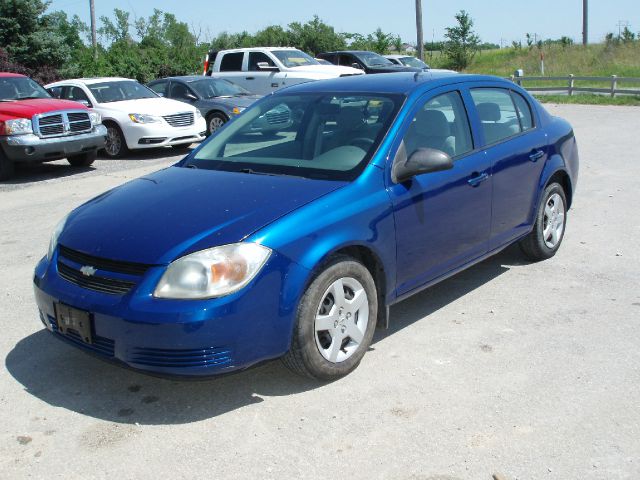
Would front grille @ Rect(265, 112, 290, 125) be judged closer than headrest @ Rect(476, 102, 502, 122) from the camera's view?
Yes

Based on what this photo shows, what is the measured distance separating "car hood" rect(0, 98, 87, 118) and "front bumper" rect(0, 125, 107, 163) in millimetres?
369

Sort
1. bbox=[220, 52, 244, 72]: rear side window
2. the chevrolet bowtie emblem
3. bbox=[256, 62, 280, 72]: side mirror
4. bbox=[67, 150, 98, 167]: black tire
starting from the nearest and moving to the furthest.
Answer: the chevrolet bowtie emblem < bbox=[67, 150, 98, 167]: black tire < bbox=[256, 62, 280, 72]: side mirror < bbox=[220, 52, 244, 72]: rear side window

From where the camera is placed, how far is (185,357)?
146 inches

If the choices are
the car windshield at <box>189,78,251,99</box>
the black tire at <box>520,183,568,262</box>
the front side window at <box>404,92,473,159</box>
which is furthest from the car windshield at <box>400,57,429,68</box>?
the front side window at <box>404,92,473,159</box>

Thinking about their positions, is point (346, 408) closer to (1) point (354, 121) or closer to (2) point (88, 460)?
(2) point (88, 460)

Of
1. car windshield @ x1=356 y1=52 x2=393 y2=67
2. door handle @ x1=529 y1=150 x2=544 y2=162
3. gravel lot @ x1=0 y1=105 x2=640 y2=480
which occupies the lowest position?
gravel lot @ x1=0 y1=105 x2=640 y2=480

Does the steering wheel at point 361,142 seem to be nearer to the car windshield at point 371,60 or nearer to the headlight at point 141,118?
the headlight at point 141,118

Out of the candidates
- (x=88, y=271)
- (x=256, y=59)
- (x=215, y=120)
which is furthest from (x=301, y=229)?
(x=256, y=59)

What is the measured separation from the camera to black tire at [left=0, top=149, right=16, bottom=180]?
39.1ft

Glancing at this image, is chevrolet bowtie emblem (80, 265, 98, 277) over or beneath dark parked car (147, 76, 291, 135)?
beneath

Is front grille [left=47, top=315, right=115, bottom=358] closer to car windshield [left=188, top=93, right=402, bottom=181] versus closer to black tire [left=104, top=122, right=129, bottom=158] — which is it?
car windshield [left=188, top=93, right=402, bottom=181]

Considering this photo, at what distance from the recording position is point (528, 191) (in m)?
5.86

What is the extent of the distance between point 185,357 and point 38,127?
9.25 meters

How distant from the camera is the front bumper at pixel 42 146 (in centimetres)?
1166
